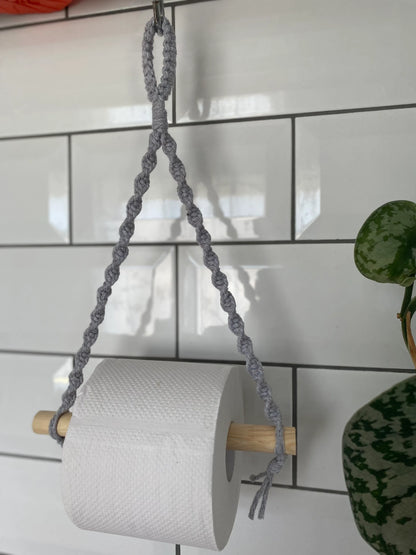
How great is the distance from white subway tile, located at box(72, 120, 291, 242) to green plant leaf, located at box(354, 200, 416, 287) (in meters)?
0.16

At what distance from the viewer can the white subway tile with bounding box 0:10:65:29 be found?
1.85ft

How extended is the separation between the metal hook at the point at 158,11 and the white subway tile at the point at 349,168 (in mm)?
172

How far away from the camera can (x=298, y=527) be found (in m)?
0.51

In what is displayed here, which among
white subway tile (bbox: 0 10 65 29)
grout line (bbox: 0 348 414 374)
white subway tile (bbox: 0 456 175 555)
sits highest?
white subway tile (bbox: 0 10 65 29)

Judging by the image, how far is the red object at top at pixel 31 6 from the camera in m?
0.52

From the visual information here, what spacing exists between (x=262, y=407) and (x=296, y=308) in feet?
0.38

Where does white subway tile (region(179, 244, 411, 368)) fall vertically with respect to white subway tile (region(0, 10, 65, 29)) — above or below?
below

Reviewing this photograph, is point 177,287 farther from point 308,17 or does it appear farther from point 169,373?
point 308,17

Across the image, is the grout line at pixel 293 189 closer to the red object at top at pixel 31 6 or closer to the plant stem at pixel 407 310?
the plant stem at pixel 407 310

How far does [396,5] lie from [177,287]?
0.37 meters

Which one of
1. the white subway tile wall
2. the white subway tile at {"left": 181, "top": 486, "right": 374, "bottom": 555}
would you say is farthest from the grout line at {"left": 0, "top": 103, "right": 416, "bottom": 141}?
the white subway tile at {"left": 181, "top": 486, "right": 374, "bottom": 555}

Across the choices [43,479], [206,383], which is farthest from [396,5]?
[43,479]

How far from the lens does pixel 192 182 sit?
1.74 ft

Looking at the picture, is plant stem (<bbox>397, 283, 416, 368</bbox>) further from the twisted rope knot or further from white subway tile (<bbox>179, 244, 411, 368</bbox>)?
the twisted rope knot
